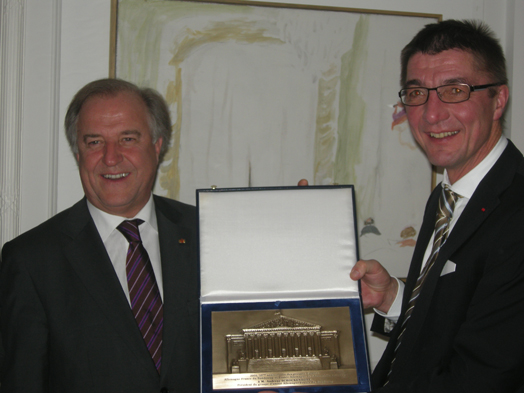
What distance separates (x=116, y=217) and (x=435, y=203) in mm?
1421

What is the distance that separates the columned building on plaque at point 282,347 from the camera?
161 cm

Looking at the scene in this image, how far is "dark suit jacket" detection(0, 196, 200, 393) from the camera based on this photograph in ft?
5.21

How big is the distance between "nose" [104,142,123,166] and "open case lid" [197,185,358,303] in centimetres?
37

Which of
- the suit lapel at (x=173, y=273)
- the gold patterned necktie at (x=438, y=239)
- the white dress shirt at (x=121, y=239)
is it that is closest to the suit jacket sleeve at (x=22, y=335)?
the white dress shirt at (x=121, y=239)

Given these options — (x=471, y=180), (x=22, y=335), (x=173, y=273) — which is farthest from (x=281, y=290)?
(x=22, y=335)

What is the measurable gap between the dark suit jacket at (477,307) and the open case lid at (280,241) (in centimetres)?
33

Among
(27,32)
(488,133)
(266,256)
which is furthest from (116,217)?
(488,133)

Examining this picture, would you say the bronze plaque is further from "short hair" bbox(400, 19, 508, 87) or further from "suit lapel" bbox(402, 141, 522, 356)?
"short hair" bbox(400, 19, 508, 87)

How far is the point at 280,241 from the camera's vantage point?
5.89 ft

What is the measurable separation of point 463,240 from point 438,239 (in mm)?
195

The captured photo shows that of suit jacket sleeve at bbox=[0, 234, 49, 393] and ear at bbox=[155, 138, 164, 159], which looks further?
ear at bbox=[155, 138, 164, 159]

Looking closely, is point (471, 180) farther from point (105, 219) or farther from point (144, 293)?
point (105, 219)

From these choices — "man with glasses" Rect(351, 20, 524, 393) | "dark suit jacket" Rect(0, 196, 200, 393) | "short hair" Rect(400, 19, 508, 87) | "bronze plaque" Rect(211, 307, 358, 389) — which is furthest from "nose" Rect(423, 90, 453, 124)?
"dark suit jacket" Rect(0, 196, 200, 393)

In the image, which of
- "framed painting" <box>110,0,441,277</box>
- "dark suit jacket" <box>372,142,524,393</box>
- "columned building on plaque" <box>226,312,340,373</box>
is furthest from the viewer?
"framed painting" <box>110,0,441,277</box>
